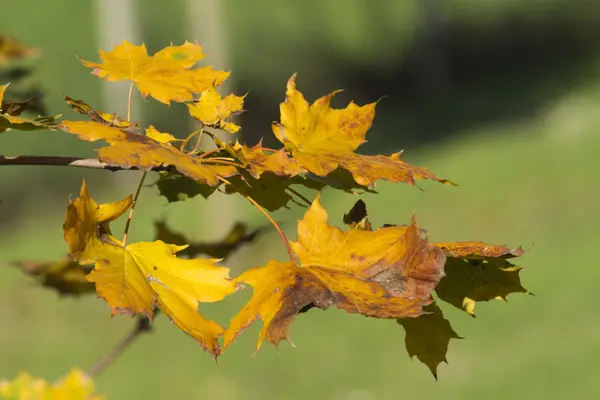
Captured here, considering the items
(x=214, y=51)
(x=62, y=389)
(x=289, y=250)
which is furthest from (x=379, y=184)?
(x=289, y=250)

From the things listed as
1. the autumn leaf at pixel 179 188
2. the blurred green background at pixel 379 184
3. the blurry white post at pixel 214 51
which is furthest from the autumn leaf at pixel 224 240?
the blurry white post at pixel 214 51

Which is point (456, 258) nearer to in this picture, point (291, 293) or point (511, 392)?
point (291, 293)

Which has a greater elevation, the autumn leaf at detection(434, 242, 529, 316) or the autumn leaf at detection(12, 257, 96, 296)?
the autumn leaf at detection(434, 242, 529, 316)

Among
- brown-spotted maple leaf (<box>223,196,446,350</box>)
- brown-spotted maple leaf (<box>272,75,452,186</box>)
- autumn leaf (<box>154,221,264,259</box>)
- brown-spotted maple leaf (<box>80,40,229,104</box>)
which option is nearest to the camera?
brown-spotted maple leaf (<box>223,196,446,350</box>)

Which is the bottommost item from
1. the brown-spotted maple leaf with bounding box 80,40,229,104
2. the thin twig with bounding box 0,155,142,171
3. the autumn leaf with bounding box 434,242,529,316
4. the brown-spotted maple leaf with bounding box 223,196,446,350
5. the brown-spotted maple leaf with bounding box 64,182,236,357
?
the autumn leaf with bounding box 434,242,529,316

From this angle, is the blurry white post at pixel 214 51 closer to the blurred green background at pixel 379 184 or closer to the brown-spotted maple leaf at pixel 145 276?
the blurred green background at pixel 379 184

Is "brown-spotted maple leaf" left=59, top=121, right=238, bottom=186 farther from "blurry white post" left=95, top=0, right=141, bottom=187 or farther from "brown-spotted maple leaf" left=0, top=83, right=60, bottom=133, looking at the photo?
"blurry white post" left=95, top=0, right=141, bottom=187

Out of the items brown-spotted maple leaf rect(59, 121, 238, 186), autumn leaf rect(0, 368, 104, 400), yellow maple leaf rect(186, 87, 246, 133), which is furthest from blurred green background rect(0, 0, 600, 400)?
brown-spotted maple leaf rect(59, 121, 238, 186)
